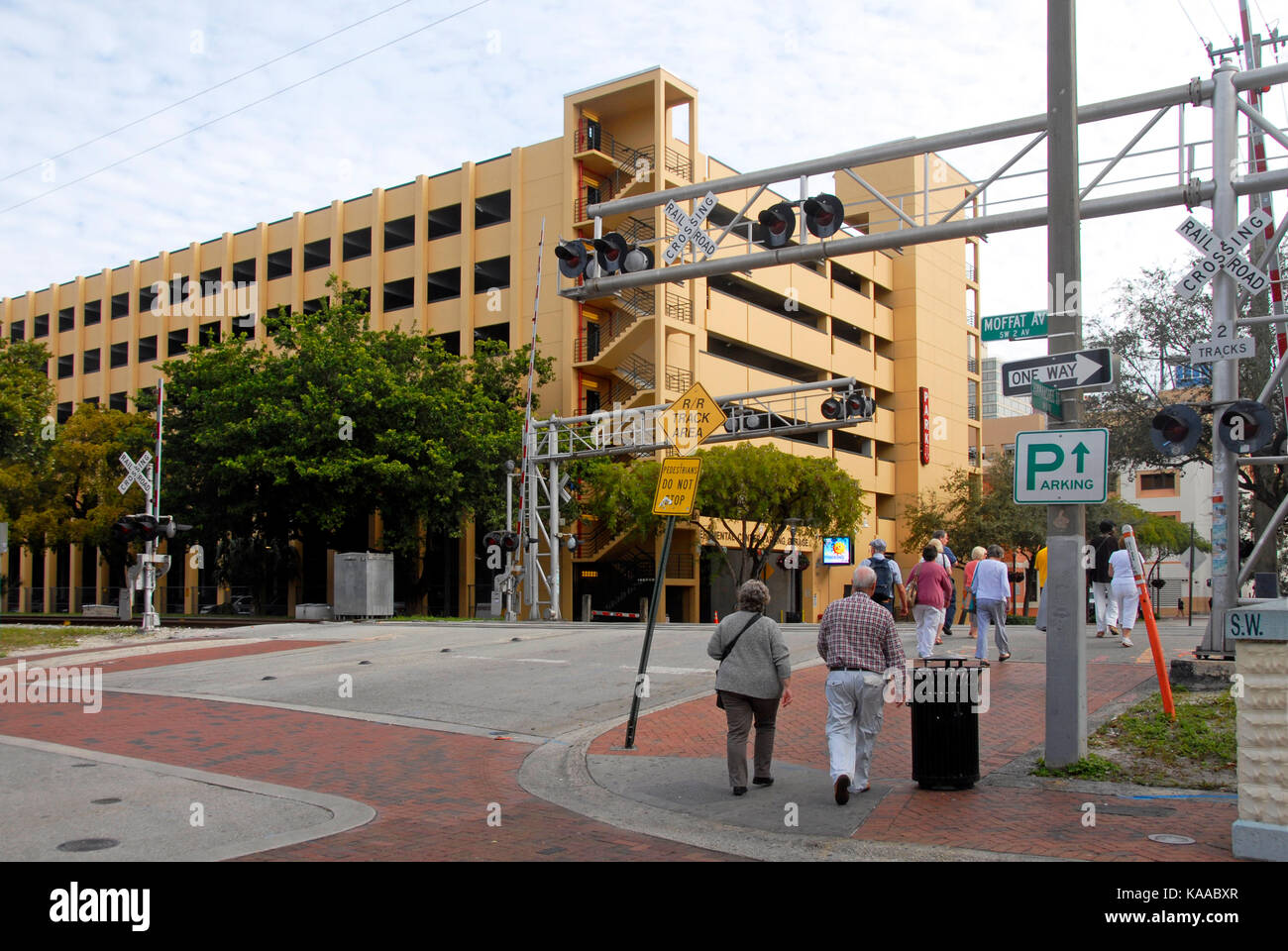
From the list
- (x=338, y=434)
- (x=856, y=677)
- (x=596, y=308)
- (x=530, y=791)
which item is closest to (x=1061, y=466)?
(x=856, y=677)

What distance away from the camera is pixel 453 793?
873 cm

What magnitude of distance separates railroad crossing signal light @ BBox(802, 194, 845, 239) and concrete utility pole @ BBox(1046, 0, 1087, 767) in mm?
4332

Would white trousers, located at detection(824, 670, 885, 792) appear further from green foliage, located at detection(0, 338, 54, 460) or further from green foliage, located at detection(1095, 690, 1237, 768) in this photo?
green foliage, located at detection(0, 338, 54, 460)

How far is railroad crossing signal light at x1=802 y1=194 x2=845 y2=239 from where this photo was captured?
13.4 metres

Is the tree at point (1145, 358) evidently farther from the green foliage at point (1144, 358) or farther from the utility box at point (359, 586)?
the utility box at point (359, 586)

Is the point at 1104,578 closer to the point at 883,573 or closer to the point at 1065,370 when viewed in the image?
the point at 883,573

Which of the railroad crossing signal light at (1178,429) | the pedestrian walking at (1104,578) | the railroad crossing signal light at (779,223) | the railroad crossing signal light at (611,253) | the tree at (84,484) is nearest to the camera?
the railroad crossing signal light at (1178,429)

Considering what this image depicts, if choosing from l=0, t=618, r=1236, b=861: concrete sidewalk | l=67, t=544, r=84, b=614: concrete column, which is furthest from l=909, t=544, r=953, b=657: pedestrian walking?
l=67, t=544, r=84, b=614: concrete column

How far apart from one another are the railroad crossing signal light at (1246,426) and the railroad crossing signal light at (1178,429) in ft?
0.99

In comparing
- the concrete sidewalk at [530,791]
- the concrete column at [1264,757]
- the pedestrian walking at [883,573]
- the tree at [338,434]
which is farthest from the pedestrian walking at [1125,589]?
the tree at [338,434]

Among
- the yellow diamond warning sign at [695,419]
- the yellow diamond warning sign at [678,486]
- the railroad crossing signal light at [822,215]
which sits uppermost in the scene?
the railroad crossing signal light at [822,215]

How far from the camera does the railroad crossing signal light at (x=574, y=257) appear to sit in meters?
14.9

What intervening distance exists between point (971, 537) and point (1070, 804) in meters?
44.8
